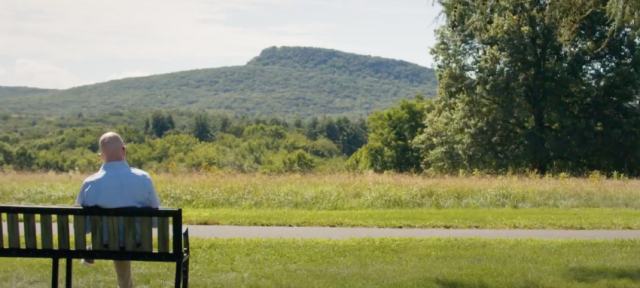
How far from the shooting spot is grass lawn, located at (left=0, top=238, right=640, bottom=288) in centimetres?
725

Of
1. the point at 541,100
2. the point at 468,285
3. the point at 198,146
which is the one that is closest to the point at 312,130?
the point at 198,146

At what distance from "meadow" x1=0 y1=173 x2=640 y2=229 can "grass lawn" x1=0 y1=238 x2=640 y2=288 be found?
98.7 inches

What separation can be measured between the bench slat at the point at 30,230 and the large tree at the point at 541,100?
27.9 metres

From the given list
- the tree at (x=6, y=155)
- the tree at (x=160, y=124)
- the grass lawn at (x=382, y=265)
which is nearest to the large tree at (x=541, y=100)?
the grass lawn at (x=382, y=265)

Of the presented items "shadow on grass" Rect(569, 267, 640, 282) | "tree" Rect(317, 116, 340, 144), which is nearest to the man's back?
"shadow on grass" Rect(569, 267, 640, 282)

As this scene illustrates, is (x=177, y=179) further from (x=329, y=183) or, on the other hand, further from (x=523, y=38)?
(x=523, y=38)

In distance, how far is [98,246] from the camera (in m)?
5.74

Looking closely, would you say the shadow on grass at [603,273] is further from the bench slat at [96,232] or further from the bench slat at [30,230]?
the bench slat at [30,230]

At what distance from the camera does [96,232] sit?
5.72m

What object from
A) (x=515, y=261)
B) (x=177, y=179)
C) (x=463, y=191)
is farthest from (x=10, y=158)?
(x=515, y=261)

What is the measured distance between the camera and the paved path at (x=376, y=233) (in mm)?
10938

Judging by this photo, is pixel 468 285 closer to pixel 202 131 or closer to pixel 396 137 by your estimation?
pixel 396 137

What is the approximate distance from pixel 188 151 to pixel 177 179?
6360cm

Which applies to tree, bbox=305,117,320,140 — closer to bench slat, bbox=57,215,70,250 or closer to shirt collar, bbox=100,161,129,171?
bench slat, bbox=57,215,70,250
